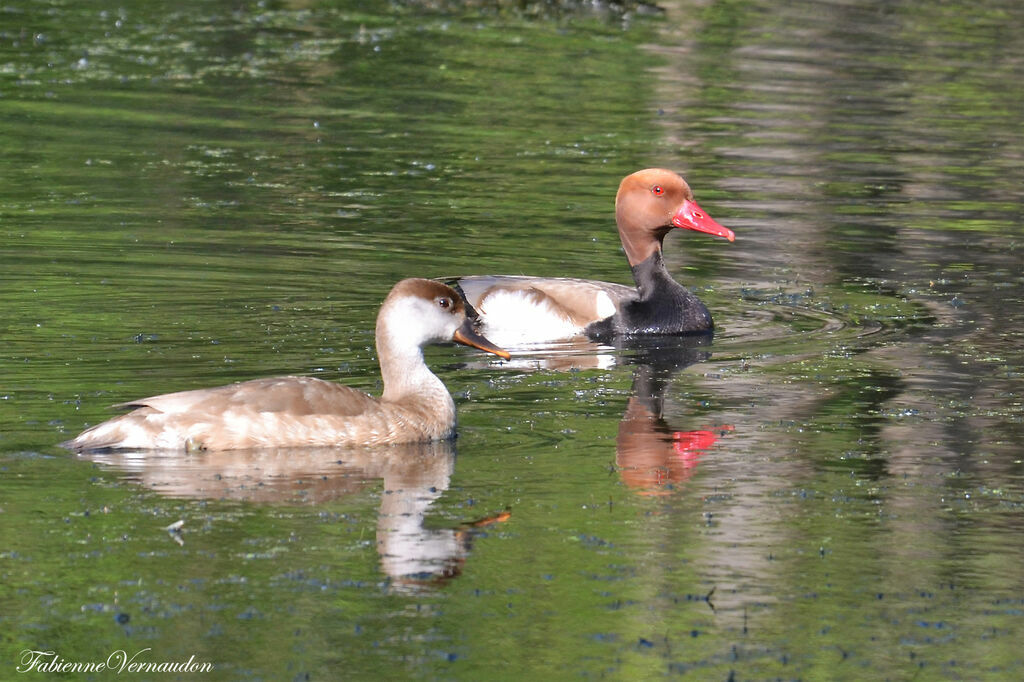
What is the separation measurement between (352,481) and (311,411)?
678 millimetres

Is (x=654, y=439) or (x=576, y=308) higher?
(x=654, y=439)

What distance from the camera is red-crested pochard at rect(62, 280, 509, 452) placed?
31.2ft

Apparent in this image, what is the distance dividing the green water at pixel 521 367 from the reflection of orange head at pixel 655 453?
3 centimetres

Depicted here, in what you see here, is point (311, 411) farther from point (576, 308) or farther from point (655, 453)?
point (576, 308)

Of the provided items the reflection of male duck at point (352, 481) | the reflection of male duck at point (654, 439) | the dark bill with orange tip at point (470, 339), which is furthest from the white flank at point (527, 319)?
the reflection of male duck at point (352, 481)

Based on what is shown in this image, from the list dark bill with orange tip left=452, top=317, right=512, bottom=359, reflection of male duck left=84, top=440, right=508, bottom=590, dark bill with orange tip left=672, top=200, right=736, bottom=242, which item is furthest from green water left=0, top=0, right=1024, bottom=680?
dark bill with orange tip left=672, top=200, right=736, bottom=242

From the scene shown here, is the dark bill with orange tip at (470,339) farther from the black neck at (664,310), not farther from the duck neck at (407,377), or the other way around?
the black neck at (664,310)

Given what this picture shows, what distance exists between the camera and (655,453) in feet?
32.9

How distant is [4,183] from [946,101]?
1360cm

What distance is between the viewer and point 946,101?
26.0m

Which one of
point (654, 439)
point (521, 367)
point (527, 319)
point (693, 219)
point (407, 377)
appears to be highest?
point (407, 377)

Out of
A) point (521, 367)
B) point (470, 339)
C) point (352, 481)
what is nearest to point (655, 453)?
point (470, 339)

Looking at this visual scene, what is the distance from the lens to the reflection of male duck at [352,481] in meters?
8.10

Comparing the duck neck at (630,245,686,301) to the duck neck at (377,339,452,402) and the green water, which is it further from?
the duck neck at (377,339,452,402)
